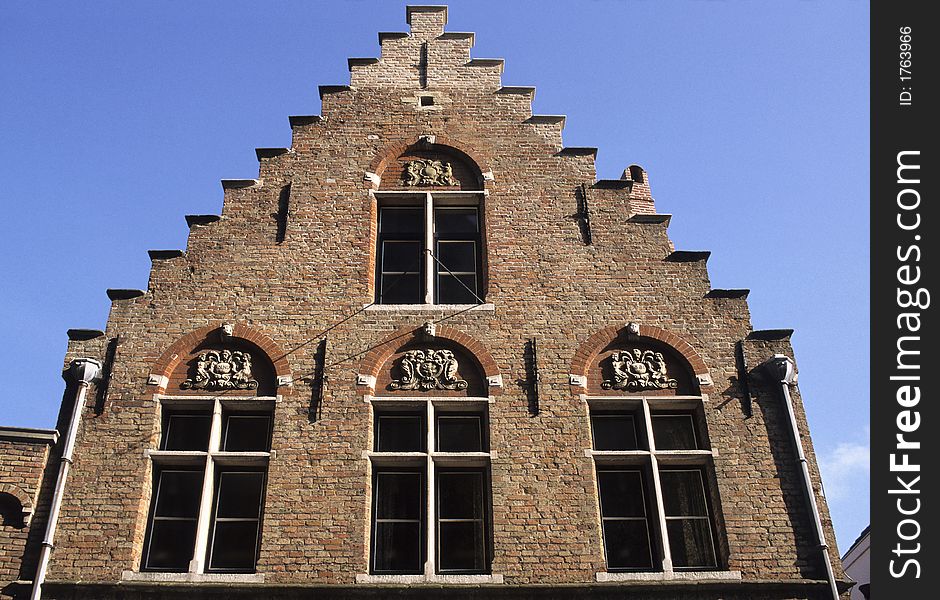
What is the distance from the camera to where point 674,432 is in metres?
11.3

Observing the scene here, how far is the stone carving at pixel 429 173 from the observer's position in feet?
43.8

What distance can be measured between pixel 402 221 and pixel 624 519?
17.4 feet

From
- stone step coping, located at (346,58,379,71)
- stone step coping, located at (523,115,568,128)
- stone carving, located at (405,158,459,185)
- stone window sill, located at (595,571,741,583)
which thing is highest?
stone step coping, located at (346,58,379,71)

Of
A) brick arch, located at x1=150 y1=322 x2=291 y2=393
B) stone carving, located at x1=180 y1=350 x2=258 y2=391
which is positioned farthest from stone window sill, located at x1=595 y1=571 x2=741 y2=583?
stone carving, located at x1=180 y1=350 x2=258 y2=391

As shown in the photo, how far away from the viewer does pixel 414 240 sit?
12992mm

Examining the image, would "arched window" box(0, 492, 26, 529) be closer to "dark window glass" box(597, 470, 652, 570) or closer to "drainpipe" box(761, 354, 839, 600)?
"dark window glass" box(597, 470, 652, 570)

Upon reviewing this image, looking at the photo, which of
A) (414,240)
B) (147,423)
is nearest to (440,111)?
(414,240)

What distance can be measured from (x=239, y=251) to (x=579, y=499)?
5663mm

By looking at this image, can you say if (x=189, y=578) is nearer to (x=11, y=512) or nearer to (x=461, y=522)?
(x=11, y=512)

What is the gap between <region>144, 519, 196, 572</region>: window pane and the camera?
10133mm

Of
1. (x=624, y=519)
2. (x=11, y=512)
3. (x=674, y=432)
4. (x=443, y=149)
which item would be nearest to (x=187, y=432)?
(x=11, y=512)

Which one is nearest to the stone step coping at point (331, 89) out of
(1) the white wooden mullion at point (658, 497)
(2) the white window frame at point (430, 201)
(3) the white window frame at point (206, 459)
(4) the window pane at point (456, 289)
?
(2) the white window frame at point (430, 201)
